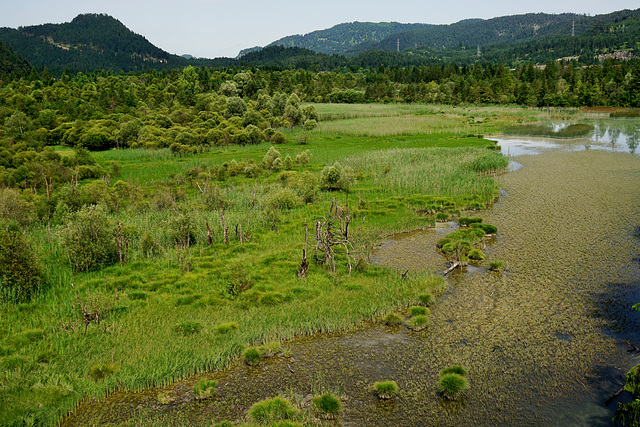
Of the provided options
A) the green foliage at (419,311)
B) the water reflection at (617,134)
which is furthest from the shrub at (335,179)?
the water reflection at (617,134)

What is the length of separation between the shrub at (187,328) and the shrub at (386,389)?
5.95 m

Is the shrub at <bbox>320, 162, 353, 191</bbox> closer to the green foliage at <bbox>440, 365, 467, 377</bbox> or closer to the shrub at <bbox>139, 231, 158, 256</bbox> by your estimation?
the shrub at <bbox>139, 231, 158, 256</bbox>

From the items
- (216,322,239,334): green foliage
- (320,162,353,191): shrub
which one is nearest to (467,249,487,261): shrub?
(216,322,239,334): green foliage

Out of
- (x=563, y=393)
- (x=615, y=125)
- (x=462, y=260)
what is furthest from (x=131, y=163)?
(x=615, y=125)

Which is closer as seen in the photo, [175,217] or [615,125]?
[175,217]

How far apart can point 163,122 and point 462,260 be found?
178ft

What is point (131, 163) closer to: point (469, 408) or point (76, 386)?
point (76, 386)

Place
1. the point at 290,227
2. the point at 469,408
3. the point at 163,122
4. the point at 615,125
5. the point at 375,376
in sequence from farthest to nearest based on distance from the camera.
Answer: the point at 615,125, the point at 163,122, the point at 290,227, the point at 375,376, the point at 469,408

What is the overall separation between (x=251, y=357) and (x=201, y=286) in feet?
16.8

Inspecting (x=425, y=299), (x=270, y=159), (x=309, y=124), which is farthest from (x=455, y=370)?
(x=309, y=124)

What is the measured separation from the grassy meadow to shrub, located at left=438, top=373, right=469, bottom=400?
3949 mm

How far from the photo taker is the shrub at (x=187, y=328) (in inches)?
518

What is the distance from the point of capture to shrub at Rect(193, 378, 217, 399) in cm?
1066

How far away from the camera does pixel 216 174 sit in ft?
119
